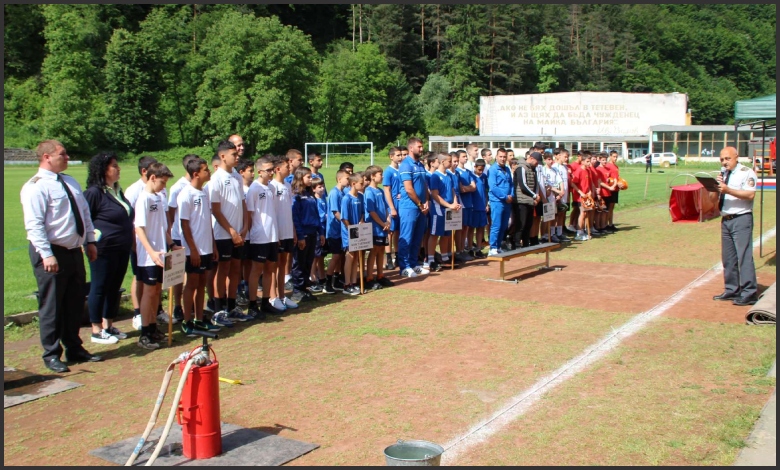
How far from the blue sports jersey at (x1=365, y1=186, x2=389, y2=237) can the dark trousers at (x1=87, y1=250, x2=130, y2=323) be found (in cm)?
411

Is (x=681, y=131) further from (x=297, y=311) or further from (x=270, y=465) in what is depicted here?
(x=270, y=465)

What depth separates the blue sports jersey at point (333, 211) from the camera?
1102cm

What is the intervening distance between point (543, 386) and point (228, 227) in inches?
174

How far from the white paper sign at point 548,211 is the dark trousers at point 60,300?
998 cm

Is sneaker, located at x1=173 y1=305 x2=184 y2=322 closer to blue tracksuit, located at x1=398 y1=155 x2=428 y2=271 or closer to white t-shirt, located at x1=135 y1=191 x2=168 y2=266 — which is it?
white t-shirt, located at x1=135 y1=191 x2=168 y2=266

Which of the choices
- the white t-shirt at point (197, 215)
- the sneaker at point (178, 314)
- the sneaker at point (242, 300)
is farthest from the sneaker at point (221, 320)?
the white t-shirt at point (197, 215)

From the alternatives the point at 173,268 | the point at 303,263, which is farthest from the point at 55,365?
the point at 303,263

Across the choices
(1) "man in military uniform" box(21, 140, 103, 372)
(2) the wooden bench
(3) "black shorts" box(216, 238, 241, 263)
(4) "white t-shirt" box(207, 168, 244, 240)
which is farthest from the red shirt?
(1) "man in military uniform" box(21, 140, 103, 372)

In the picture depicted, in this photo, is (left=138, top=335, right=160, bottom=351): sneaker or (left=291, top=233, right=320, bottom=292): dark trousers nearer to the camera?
(left=138, top=335, right=160, bottom=351): sneaker

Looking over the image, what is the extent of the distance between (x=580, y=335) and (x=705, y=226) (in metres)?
12.4

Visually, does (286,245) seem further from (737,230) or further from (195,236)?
(737,230)

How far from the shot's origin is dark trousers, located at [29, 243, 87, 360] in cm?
723

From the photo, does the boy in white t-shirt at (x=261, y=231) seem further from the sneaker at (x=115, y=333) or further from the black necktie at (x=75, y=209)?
the black necktie at (x=75, y=209)

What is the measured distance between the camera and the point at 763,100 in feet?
43.5
